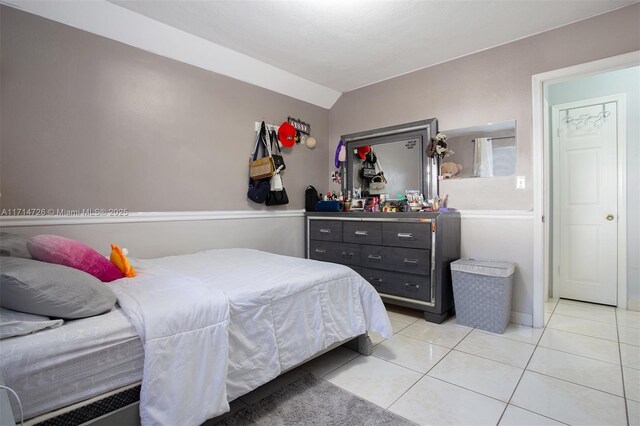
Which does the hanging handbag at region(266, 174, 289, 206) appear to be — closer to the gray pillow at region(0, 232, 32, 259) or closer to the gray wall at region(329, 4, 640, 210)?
the gray wall at region(329, 4, 640, 210)

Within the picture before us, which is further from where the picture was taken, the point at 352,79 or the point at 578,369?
the point at 352,79

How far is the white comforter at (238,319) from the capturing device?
1.16 metres

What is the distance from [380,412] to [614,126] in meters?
3.50

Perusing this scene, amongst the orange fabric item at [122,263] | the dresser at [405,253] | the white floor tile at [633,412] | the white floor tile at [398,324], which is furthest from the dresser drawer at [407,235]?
the orange fabric item at [122,263]

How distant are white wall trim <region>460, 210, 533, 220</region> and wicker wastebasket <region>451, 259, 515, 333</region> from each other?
40cm

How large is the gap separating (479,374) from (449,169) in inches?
73.4

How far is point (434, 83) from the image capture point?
10.5 ft

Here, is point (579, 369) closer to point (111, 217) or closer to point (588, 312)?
point (588, 312)

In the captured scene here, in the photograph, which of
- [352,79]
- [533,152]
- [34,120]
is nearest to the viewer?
[34,120]

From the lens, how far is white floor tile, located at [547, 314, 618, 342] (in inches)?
96.8

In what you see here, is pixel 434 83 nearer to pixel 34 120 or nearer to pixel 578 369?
pixel 578 369

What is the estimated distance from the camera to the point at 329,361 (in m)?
2.06

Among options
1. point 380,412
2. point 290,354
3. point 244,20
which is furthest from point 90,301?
point 244,20

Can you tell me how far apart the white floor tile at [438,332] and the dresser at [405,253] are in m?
0.09
